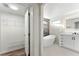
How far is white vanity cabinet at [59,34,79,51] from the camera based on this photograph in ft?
4.02

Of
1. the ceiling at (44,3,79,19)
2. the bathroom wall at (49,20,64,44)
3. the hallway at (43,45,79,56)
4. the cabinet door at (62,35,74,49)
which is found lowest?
the hallway at (43,45,79,56)

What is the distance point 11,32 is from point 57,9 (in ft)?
3.32

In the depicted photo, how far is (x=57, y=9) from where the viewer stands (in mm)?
1279

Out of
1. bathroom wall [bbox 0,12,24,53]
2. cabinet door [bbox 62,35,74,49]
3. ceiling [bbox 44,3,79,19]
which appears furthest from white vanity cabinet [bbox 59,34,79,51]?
bathroom wall [bbox 0,12,24,53]

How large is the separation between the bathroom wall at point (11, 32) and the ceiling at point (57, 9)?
510mm

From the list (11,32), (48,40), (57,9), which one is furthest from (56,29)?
(11,32)

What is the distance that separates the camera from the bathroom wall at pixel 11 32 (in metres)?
1.42

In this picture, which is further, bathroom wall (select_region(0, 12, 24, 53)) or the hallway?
bathroom wall (select_region(0, 12, 24, 53))

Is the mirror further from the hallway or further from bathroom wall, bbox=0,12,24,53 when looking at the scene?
bathroom wall, bbox=0,12,24,53

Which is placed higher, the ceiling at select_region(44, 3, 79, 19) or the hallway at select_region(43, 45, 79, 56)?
the ceiling at select_region(44, 3, 79, 19)

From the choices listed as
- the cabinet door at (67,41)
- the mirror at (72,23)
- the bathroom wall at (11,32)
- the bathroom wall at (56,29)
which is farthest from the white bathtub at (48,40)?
the bathroom wall at (11,32)

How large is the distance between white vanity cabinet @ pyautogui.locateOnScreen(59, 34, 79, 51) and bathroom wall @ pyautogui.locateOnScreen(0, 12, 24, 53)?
2.49 ft

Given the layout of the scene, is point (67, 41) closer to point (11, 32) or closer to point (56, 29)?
point (56, 29)

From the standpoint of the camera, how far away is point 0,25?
1.38 m
